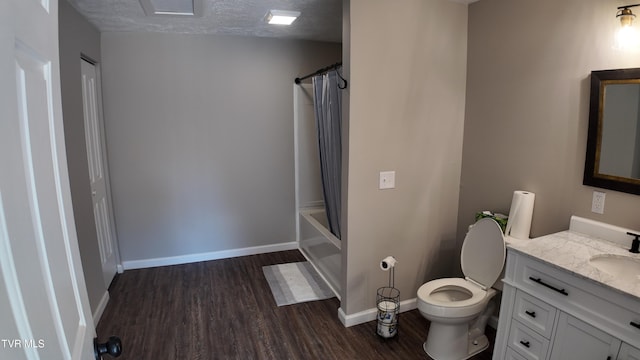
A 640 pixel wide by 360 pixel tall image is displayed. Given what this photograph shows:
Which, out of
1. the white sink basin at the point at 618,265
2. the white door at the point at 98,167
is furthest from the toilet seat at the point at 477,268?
the white door at the point at 98,167

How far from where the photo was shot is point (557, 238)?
6.42 feet

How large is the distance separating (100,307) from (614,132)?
3.72 meters

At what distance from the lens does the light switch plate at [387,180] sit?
2596 mm

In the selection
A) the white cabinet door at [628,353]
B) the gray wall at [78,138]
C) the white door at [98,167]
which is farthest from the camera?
the white door at [98,167]

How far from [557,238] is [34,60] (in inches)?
92.9

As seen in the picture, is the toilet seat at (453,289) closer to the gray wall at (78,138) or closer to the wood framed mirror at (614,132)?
the wood framed mirror at (614,132)

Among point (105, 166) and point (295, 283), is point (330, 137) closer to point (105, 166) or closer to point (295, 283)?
point (295, 283)

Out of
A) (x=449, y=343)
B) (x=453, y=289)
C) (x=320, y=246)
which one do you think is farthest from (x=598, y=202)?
(x=320, y=246)

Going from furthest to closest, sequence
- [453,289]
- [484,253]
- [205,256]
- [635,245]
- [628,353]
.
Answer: [205,256]
[453,289]
[484,253]
[635,245]
[628,353]

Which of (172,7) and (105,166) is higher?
(172,7)

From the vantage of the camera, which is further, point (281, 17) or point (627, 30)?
point (281, 17)

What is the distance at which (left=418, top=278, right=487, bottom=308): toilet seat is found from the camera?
7.15 ft

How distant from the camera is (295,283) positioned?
11.0ft

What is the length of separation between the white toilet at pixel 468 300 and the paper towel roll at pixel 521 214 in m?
0.14
